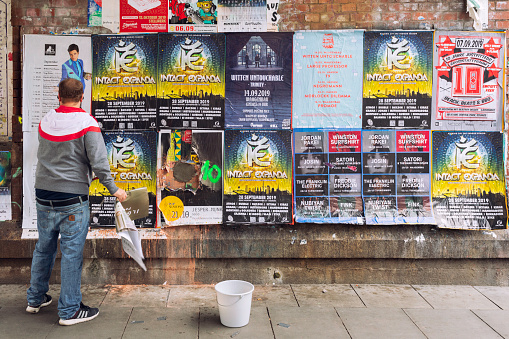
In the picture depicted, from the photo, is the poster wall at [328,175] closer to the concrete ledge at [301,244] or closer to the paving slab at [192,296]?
the concrete ledge at [301,244]

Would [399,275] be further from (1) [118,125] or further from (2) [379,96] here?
(1) [118,125]

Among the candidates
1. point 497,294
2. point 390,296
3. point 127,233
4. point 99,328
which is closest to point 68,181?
point 127,233

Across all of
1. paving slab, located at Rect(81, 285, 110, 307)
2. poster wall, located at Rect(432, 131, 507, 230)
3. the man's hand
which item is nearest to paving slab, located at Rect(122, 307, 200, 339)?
paving slab, located at Rect(81, 285, 110, 307)

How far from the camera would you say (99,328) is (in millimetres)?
3797

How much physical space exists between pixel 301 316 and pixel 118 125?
9.32ft

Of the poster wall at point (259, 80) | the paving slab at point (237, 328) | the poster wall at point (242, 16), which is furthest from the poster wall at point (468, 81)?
the paving slab at point (237, 328)

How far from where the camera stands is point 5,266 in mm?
4820

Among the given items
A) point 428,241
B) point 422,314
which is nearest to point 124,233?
point 422,314

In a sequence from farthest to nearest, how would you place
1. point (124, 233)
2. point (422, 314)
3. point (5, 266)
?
point (5, 266) < point (422, 314) < point (124, 233)

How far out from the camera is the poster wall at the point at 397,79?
4844 millimetres

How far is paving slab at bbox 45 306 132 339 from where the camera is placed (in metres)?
3.67

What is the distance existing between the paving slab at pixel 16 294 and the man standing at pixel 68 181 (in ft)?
2.30

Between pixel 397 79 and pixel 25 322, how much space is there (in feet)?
14.8

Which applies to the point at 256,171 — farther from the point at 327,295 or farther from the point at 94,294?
the point at 94,294
